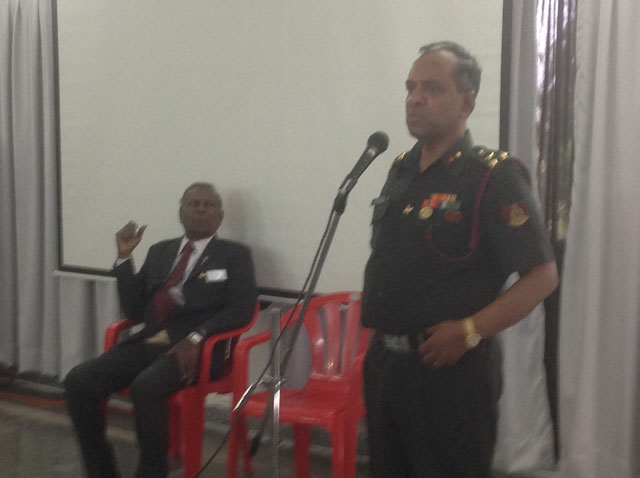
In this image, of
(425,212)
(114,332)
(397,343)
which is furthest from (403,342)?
(114,332)

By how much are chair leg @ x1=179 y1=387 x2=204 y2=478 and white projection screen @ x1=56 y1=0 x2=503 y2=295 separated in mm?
635

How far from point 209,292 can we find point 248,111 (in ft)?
2.64

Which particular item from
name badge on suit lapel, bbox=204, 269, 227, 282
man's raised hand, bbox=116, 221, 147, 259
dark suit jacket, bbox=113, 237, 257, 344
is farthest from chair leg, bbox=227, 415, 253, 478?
man's raised hand, bbox=116, 221, 147, 259

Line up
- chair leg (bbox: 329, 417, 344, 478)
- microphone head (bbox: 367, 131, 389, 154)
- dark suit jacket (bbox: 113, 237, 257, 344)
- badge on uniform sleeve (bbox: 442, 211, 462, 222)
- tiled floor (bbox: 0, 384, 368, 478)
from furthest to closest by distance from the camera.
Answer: tiled floor (bbox: 0, 384, 368, 478)
dark suit jacket (bbox: 113, 237, 257, 344)
chair leg (bbox: 329, 417, 344, 478)
microphone head (bbox: 367, 131, 389, 154)
badge on uniform sleeve (bbox: 442, 211, 462, 222)

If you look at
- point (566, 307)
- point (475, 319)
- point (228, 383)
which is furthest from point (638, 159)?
point (228, 383)

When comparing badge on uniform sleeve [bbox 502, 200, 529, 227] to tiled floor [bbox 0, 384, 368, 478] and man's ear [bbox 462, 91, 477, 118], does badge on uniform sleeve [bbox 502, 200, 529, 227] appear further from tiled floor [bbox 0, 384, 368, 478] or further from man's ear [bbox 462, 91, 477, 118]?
tiled floor [bbox 0, 384, 368, 478]

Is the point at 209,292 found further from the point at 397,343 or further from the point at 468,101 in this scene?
the point at 468,101

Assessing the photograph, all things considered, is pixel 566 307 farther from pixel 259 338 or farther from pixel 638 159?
pixel 259 338

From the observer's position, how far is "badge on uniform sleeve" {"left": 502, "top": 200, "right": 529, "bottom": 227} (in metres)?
1.41

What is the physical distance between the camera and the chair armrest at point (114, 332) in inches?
113

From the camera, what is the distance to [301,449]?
8.23 ft

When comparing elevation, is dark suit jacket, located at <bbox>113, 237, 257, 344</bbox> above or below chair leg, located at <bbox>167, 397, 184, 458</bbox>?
above

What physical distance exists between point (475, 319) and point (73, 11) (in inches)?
114

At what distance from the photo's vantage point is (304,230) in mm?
2855
